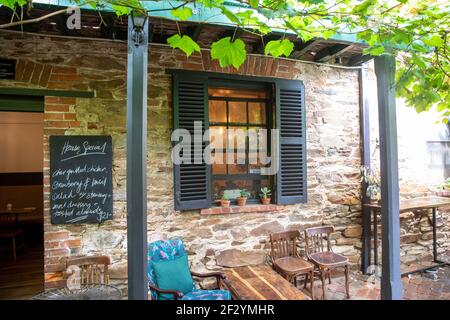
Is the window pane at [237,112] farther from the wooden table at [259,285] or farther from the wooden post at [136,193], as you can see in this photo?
the wooden post at [136,193]

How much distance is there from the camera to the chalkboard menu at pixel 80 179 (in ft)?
9.57

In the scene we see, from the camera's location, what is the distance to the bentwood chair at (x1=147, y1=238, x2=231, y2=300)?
2.65 m

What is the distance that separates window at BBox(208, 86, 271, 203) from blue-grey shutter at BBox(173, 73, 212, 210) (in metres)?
0.24

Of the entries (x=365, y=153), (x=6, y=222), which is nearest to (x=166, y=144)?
(x=365, y=153)

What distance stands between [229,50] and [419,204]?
3.66 m

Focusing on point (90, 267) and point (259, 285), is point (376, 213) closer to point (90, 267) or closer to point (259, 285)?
point (259, 285)

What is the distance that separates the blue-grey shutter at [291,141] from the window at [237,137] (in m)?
0.19

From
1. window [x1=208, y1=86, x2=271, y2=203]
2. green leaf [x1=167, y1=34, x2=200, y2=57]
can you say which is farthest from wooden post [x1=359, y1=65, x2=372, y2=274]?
green leaf [x1=167, y1=34, x2=200, y2=57]

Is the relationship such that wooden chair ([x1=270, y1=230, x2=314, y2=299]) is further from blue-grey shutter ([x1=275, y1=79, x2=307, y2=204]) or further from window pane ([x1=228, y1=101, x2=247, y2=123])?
window pane ([x1=228, y1=101, x2=247, y2=123])

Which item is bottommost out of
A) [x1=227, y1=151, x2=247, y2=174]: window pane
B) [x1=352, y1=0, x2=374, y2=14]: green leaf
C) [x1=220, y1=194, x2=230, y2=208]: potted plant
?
[x1=220, y1=194, x2=230, y2=208]: potted plant

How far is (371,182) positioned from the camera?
13.3 feet

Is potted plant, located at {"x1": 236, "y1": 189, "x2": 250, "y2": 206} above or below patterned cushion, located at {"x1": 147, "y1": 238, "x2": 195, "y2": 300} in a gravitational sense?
above

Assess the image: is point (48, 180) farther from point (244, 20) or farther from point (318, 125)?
point (318, 125)

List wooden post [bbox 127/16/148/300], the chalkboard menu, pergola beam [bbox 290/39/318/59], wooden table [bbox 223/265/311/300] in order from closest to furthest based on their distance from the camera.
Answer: wooden post [bbox 127/16/148/300] < wooden table [bbox 223/265/311/300] < the chalkboard menu < pergola beam [bbox 290/39/318/59]
